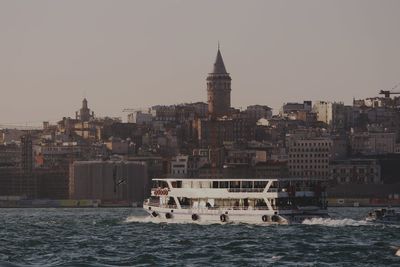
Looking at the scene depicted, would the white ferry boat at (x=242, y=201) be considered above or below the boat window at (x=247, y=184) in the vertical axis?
below

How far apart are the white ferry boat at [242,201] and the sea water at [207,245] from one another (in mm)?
1402

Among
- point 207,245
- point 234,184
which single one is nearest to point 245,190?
point 234,184

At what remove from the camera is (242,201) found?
4193 inches

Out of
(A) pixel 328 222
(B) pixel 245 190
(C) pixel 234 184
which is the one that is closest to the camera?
(A) pixel 328 222

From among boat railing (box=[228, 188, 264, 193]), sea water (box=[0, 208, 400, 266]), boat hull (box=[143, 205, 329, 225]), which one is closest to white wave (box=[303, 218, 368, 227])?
sea water (box=[0, 208, 400, 266])

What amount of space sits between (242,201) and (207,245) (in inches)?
1009

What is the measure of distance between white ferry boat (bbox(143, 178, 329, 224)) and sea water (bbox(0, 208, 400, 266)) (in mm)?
1402

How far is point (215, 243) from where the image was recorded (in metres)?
82.9

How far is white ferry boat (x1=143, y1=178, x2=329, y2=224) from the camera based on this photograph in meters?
104

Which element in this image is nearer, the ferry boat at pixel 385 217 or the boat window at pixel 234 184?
the ferry boat at pixel 385 217

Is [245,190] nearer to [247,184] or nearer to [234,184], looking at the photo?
[247,184]

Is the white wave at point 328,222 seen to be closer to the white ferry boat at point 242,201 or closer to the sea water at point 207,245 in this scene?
the sea water at point 207,245

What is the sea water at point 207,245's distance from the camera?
6981 cm

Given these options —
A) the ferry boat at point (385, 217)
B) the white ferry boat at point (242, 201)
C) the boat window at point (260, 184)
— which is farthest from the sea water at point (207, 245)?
the boat window at point (260, 184)
